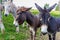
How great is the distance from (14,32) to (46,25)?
11.6 ft

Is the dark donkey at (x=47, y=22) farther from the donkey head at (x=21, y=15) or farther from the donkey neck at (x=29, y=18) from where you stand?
the donkey neck at (x=29, y=18)

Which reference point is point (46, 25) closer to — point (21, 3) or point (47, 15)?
point (47, 15)

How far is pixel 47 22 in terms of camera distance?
7.57 metres

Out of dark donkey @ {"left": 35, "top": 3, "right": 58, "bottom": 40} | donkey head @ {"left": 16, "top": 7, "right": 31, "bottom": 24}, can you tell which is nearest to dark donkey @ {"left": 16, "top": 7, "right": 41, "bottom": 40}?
donkey head @ {"left": 16, "top": 7, "right": 31, "bottom": 24}

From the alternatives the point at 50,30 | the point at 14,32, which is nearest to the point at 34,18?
the point at 50,30

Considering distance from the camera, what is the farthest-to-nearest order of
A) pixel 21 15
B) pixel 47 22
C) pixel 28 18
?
pixel 28 18 → pixel 21 15 → pixel 47 22

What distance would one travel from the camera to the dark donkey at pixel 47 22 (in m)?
7.41

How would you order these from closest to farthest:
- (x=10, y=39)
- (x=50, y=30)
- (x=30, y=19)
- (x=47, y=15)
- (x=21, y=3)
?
(x=47, y=15) → (x=50, y=30) → (x=30, y=19) → (x=10, y=39) → (x=21, y=3)

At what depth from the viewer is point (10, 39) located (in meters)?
9.55

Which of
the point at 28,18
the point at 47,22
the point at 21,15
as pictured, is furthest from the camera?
the point at 28,18

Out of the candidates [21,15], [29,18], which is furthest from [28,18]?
[21,15]

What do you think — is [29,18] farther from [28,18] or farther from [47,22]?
[47,22]

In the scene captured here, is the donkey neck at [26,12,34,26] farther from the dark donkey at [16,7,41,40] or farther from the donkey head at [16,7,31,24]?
the donkey head at [16,7,31,24]

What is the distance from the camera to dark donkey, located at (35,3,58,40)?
7.41 metres
